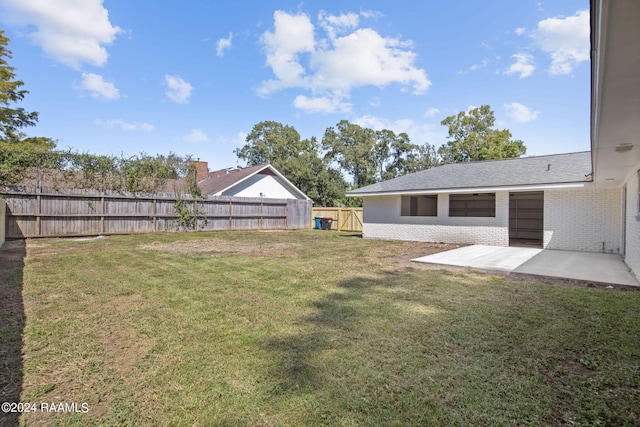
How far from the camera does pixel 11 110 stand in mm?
19375

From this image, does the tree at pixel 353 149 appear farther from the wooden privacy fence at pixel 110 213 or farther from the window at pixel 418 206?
the wooden privacy fence at pixel 110 213

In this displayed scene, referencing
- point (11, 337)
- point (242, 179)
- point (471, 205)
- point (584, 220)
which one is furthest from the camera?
point (242, 179)

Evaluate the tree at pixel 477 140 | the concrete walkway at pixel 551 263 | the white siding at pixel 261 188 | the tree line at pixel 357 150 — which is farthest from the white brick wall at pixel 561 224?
the tree at pixel 477 140

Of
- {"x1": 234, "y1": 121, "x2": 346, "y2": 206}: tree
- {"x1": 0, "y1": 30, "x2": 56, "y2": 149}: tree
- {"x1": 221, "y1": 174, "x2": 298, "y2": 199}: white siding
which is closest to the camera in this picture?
{"x1": 0, "y1": 30, "x2": 56, "y2": 149}: tree

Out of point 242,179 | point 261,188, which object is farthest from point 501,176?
point 261,188

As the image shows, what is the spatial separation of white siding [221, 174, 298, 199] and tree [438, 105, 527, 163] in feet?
74.4

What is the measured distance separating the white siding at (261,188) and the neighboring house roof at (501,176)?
920 centimetres

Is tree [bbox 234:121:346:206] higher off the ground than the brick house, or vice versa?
tree [bbox 234:121:346:206]

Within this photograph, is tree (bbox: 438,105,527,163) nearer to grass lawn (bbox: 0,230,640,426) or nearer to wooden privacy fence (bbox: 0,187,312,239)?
wooden privacy fence (bbox: 0,187,312,239)

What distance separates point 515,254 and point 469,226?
111 inches

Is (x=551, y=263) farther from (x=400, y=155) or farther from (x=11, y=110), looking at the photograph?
(x=400, y=155)

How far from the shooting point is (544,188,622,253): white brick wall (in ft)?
30.2

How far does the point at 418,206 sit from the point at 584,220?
22.9ft

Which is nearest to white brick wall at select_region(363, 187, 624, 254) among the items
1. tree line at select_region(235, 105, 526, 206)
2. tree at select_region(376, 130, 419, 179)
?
tree line at select_region(235, 105, 526, 206)
